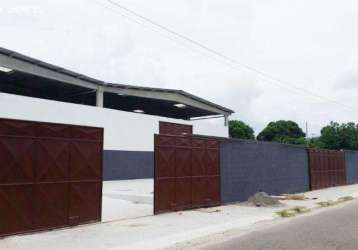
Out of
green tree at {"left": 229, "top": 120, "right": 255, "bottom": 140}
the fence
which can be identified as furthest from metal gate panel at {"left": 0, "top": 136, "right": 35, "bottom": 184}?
green tree at {"left": 229, "top": 120, "right": 255, "bottom": 140}

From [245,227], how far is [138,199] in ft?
25.5

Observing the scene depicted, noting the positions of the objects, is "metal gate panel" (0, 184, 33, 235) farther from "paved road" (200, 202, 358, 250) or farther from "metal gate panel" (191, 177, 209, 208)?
"metal gate panel" (191, 177, 209, 208)

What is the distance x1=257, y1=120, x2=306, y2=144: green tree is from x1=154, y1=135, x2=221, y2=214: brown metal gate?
7619 cm

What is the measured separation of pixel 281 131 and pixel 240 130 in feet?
40.5

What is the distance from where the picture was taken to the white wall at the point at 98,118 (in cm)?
2491

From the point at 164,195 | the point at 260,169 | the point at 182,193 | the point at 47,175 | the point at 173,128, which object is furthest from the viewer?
the point at 173,128

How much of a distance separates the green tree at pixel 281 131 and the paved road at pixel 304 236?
79.8 meters

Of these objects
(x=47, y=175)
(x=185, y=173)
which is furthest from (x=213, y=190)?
(x=47, y=175)

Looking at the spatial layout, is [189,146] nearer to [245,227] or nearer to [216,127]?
[245,227]

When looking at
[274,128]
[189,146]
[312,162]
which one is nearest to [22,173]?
[189,146]

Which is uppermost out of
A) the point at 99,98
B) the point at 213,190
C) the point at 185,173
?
the point at 99,98

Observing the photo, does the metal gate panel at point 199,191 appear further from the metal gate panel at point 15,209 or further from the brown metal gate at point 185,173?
the metal gate panel at point 15,209

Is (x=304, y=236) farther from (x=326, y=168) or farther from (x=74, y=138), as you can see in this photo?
(x=326, y=168)

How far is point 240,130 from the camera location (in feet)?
283
